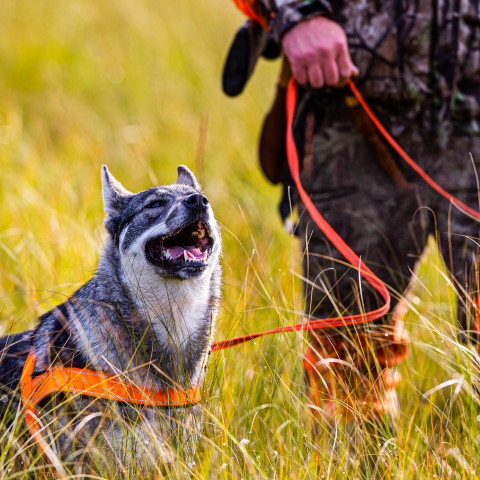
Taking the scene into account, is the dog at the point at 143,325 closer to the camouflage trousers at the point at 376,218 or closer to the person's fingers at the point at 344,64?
the camouflage trousers at the point at 376,218

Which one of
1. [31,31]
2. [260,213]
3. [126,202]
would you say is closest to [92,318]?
[126,202]

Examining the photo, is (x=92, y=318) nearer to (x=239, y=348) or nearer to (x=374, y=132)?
(x=239, y=348)

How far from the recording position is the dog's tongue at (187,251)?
2928 mm

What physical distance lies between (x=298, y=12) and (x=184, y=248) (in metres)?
1.19

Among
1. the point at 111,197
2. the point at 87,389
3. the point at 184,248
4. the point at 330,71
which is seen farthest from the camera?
the point at 111,197

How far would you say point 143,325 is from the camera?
2.89 m

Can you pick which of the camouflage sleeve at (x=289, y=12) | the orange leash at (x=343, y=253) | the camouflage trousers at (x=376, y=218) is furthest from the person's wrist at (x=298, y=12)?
the camouflage trousers at (x=376, y=218)

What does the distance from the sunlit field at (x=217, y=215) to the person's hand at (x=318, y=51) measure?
824mm

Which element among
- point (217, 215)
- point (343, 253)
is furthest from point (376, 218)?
point (217, 215)

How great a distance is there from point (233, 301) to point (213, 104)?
187 inches

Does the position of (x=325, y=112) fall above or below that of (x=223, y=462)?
above

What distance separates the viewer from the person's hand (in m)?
3.05

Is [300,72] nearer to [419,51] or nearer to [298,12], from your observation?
[298,12]

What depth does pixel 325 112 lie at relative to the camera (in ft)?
11.4
